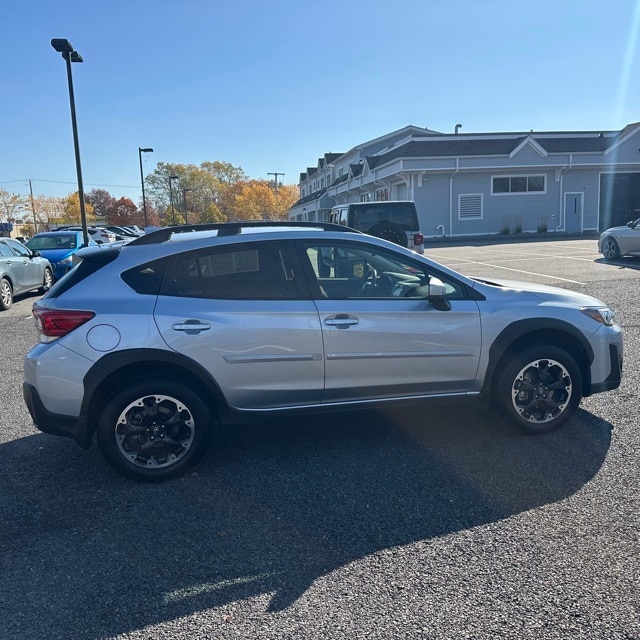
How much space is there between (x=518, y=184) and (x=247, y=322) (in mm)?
32991

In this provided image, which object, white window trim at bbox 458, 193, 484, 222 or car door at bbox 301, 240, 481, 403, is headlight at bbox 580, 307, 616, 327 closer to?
car door at bbox 301, 240, 481, 403

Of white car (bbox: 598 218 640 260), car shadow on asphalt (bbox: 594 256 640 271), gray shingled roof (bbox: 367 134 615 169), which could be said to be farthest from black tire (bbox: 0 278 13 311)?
gray shingled roof (bbox: 367 134 615 169)

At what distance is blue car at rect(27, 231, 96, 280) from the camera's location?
15.4 metres

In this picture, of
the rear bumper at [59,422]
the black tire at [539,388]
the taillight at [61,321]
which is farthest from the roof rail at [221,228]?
the black tire at [539,388]

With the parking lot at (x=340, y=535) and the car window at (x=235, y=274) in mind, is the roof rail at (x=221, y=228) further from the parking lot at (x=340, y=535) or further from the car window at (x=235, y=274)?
the parking lot at (x=340, y=535)

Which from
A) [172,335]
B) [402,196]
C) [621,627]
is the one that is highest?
[402,196]

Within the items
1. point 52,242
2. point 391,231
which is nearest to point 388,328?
point 391,231

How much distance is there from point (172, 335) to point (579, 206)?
1394 inches

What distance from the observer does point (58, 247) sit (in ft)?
53.3

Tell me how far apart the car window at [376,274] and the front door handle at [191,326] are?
3.13 ft

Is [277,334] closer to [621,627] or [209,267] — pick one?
[209,267]

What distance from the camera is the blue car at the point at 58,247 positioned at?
1545 centimetres

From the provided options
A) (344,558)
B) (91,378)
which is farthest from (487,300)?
(91,378)

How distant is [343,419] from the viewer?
5062 millimetres
